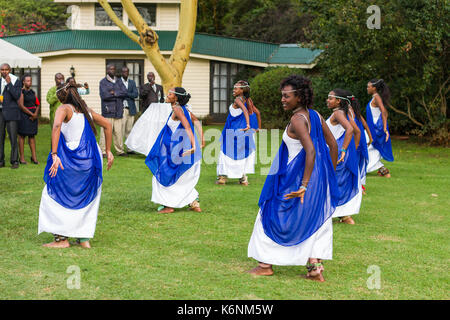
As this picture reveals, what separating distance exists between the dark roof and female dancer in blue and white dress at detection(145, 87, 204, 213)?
18518mm

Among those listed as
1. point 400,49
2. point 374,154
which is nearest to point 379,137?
point 374,154

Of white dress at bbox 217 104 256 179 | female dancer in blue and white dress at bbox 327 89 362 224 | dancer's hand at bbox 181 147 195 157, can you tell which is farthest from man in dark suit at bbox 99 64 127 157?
female dancer in blue and white dress at bbox 327 89 362 224

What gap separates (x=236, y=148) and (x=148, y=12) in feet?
59.6

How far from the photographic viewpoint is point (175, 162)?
32.4ft

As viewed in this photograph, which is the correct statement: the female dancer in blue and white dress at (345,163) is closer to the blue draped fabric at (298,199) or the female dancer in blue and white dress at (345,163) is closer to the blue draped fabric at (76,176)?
the blue draped fabric at (298,199)

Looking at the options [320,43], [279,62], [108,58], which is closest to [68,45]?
[108,58]

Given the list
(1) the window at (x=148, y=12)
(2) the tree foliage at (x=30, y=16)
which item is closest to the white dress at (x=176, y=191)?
(1) the window at (x=148, y=12)

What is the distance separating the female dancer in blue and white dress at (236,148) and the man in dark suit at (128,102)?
5.24m

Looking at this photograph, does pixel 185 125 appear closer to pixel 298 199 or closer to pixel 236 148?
pixel 236 148

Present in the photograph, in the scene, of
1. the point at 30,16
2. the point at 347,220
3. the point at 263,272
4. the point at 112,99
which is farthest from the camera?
the point at 30,16

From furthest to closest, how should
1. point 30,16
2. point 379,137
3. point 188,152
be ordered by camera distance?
1. point 30,16
2. point 379,137
3. point 188,152

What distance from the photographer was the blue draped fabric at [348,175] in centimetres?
937

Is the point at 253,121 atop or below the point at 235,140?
atop
